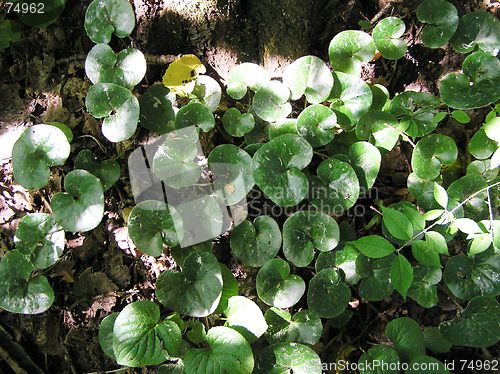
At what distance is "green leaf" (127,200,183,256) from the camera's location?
62.7 inches

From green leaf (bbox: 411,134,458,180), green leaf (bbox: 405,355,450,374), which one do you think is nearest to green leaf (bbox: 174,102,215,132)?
green leaf (bbox: 411,134,458,180)

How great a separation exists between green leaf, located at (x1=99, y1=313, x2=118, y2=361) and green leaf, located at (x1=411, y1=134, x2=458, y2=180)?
120 centimetres

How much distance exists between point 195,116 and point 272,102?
28 cm

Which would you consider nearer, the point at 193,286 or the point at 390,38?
the point at 193,286

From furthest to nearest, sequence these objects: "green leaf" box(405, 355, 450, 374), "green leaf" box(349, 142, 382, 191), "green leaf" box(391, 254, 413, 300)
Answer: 1. "green leaf" box(349, 142, 382, 191)
2. "green leaf" box(405, 355, 450, 374)
3. "green leaf" box(391, 254, 413, 300)

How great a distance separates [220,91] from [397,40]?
70cm

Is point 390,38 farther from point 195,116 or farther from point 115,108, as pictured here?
point 115,108

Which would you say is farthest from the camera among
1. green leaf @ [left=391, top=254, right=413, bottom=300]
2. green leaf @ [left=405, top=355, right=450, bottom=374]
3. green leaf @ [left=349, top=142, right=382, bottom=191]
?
green leaf @ [left=349, top=142, right=382, bottom=191]

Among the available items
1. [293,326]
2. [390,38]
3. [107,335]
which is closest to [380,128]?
[390,38]

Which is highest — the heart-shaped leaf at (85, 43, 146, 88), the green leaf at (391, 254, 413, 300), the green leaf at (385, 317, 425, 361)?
the heart-shaped leaf at (85, 43, 146, 88)

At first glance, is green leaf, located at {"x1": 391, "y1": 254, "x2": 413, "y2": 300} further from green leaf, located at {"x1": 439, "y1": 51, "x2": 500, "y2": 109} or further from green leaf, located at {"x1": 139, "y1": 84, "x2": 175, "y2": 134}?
green leaf, located at {"x1": 139, "y1": 84, "x2": 175, "y2": 134}

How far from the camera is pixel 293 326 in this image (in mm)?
1607

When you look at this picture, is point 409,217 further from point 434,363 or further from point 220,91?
point 220,91

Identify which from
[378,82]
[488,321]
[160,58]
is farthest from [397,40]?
[488,321]
